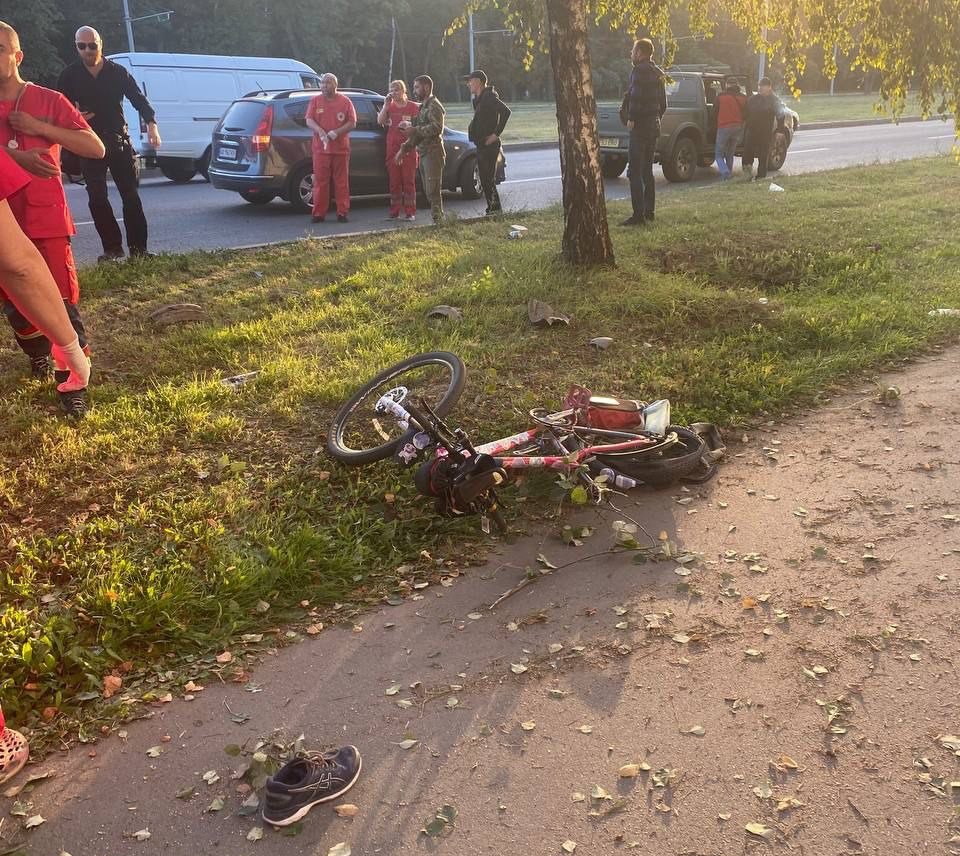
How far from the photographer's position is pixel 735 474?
15.5 ft

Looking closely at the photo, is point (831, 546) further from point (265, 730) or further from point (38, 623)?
point (38, 623)

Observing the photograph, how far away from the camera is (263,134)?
1245 centimetres

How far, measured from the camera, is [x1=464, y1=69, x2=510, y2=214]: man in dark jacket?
39.9 ft

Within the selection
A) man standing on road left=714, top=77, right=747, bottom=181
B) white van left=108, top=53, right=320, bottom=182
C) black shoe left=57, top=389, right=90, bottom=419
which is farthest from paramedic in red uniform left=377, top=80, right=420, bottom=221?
black shoe left=57, top=389, right=90, bottom=419

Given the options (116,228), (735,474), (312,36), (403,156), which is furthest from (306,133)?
(312,36)

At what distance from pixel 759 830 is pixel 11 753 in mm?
2239

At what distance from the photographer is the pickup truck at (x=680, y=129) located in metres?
16.2

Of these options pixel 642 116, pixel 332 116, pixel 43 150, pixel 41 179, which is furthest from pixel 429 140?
pixel 41 179

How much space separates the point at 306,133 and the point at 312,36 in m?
40.9

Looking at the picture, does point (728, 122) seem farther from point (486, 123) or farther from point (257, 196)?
point (257, 196)

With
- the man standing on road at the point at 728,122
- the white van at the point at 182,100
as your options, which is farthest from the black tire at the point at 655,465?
the white van at the point at 182,100

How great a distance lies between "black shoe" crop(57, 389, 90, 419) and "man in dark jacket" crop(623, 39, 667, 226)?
7303 millimetres

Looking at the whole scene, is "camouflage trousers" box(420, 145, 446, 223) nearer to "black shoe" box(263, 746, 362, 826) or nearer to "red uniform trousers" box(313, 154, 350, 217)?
"red uniform trousers" box(313, 154, 350, 217)

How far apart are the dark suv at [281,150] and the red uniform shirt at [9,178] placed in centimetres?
855
